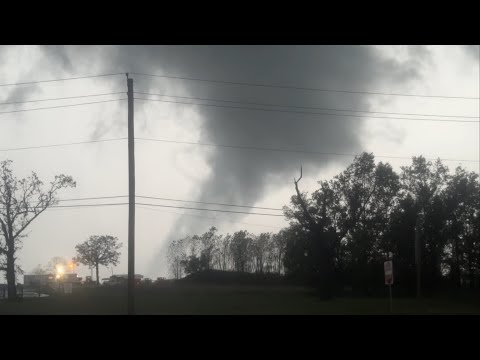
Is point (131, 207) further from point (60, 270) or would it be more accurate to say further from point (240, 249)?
point (240, 249)

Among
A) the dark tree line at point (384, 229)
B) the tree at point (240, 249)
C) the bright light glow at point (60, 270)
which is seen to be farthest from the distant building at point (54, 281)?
the tree at point (240, 249)

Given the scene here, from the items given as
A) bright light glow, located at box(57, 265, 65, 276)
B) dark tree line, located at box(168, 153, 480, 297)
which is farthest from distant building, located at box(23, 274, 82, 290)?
dark tree line, located at box(168, 153, 480, 297)

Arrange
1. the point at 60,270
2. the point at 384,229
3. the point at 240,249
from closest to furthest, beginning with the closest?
the point at 60,270
the point at 384,229
the point at 240,249

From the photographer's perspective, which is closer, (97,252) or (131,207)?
(131,207)

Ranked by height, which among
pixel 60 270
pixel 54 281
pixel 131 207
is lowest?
pixel 54 281

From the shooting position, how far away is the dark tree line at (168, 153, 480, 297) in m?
50.7

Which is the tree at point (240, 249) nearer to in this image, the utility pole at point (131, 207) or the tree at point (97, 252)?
the tree at point (97, 252)

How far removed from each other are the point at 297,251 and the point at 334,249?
3897mm

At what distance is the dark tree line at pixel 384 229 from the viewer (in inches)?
1997

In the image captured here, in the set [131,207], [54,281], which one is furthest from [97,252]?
[131,207]

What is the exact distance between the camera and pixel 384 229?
59375 mm
